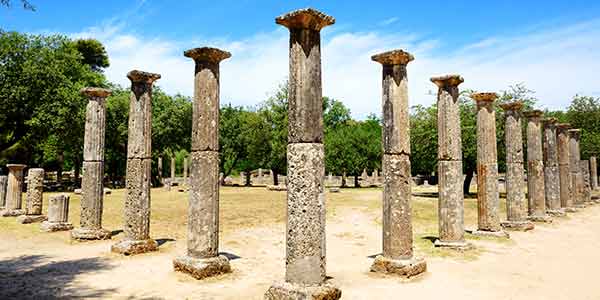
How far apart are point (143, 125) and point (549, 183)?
679 inches

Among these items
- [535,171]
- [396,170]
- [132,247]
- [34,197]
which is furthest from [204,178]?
[535,171]

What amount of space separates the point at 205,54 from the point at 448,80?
6.47m

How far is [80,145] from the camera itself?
30.5m

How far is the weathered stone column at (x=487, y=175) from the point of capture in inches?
492

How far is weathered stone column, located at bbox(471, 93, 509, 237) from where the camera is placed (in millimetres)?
12492

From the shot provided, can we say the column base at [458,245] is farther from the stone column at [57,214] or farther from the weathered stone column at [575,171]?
the weathered stone column at [575,171]

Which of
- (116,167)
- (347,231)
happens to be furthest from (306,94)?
(116,167)

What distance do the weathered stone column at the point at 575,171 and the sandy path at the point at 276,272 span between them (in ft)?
34.2

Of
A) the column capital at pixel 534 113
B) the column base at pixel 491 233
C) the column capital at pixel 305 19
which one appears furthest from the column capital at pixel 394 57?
the column capital at pixel 534 113

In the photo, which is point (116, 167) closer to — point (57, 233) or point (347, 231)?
point (57, 233)

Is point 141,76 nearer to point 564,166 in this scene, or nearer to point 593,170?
point 564,166

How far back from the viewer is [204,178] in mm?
8289

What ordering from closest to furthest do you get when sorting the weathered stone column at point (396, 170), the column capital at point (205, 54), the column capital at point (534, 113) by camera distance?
the weathered stone column at point (396, 170)
the column capital at point (205, 54)
the column capital at point (534, 113)

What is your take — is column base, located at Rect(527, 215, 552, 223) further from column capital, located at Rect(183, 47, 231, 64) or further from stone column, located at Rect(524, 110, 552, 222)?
column capital, located at Rect(183, 47, 231, 64)
